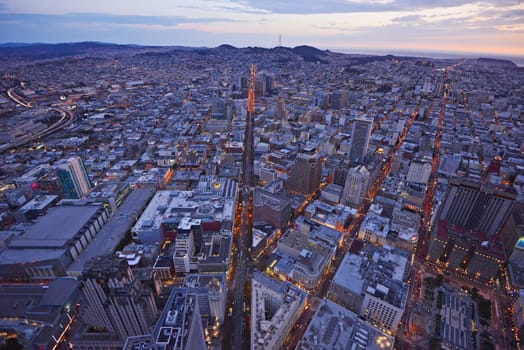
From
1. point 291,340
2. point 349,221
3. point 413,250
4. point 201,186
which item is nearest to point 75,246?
point 201,186

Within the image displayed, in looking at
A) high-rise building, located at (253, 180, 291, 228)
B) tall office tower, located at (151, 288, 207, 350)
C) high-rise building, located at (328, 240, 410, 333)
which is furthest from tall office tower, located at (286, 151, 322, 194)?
tall office tower, located at (151, 288, 207, 350)

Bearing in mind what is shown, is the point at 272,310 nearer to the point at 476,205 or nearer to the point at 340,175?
the point at 340,175

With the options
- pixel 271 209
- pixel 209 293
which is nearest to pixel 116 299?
pixel 209 293

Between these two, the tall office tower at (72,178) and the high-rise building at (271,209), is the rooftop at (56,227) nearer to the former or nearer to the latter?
the tall office tower at (72,178)

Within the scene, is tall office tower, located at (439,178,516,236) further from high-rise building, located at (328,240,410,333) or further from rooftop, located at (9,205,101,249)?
rooftop, located at (9,205,101,249)

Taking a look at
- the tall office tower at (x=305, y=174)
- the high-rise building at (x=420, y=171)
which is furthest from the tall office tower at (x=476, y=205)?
the tall office tower at (x=305, y=174)

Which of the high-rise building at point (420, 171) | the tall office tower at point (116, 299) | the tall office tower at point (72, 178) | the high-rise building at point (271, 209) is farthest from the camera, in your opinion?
the high-rise building at point (420, 171)

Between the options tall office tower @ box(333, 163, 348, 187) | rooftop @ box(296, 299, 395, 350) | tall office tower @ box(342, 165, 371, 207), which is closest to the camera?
rooftop @ box(296, 299, 395, 350)
